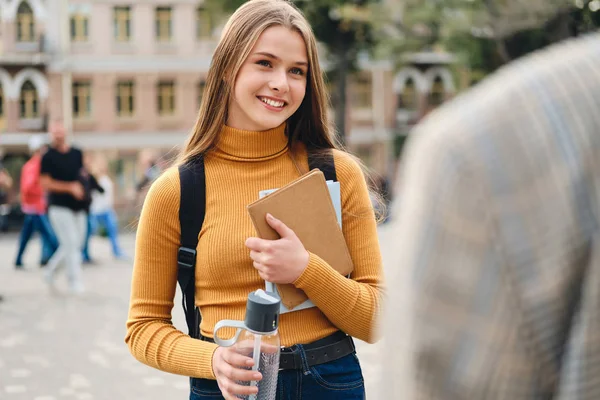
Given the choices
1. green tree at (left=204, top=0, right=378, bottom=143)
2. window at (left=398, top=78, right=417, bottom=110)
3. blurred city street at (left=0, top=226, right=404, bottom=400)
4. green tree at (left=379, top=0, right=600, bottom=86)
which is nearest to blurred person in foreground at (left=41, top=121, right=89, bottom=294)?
blurred city street at (left=0, top=226, right=404, bottom=400)

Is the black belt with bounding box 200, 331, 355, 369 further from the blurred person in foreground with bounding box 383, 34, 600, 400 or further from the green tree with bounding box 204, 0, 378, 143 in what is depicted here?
the green tree with bounding box 204, 0, 378, 143

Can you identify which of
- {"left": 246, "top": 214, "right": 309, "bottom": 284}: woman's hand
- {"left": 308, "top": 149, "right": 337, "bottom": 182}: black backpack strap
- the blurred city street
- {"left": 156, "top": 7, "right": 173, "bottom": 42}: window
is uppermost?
{"left": 156, "top": 7, "right": 173, "bottom": 42}: window

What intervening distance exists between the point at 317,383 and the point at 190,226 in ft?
1.58

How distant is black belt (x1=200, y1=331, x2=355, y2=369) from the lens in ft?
6.43

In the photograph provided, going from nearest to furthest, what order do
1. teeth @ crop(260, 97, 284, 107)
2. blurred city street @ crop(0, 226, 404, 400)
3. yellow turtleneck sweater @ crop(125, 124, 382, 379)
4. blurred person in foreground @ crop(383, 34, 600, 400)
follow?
blurred person in foreground @ crop(383, 34, 600, 400), yellow turtleneck sweater @ crop(125, 124, 382, 379), teeth @ crop(260, 97, 284, 107), blurred city street @ crop(0, 226, 404, 400)

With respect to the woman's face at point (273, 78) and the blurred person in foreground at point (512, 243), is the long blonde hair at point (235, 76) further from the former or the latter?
the blurred person in foreground at point (512, 243)

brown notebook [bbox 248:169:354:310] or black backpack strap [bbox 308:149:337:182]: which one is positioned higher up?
black backpack strap [bbox 308:149:337:182]

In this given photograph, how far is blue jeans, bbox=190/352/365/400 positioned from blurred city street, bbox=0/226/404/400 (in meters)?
2.00

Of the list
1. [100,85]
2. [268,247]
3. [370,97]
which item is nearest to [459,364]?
[268,247]

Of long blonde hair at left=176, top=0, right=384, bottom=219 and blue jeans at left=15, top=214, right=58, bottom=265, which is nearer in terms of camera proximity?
long blonde hair at left=176, top=0, right=384, bottom=219

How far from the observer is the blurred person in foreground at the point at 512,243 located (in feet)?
2.20

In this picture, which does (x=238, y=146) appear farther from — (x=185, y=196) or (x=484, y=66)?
(x=484, y=66)

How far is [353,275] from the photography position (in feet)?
7.03

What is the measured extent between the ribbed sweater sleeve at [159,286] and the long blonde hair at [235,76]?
15 cm
